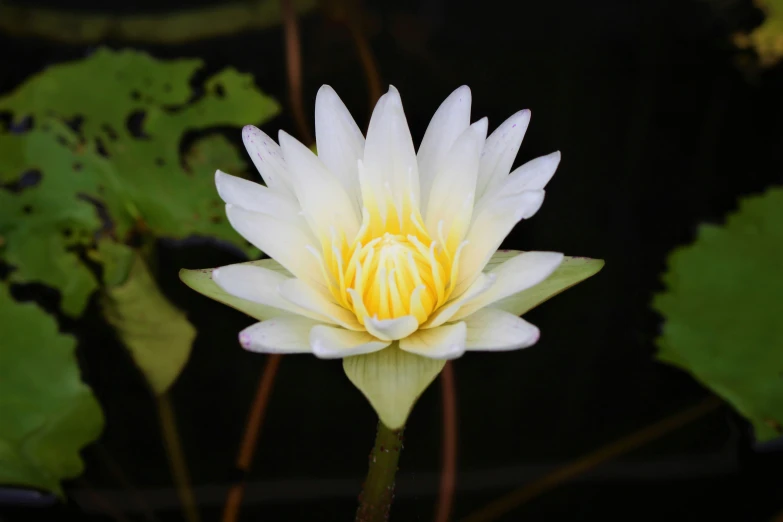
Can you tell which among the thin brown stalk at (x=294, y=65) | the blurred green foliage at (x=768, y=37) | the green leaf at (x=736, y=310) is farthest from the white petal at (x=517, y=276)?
the blurred green foliage at (x=768, y=37)

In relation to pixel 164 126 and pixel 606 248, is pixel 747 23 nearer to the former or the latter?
pixel 606 248

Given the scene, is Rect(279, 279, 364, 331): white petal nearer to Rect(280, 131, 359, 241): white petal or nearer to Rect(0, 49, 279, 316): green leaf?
Rect(280, 131, 359, 241): white petal

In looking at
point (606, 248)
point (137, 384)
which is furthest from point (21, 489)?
point (606, 248)

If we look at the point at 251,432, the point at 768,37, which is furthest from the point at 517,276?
the point at 768,37

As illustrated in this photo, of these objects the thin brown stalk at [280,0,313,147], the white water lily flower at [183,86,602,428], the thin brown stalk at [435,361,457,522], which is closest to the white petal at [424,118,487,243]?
the white water lily flower at [183,86,602,428]

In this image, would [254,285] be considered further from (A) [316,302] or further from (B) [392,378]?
(B) [392,378]
